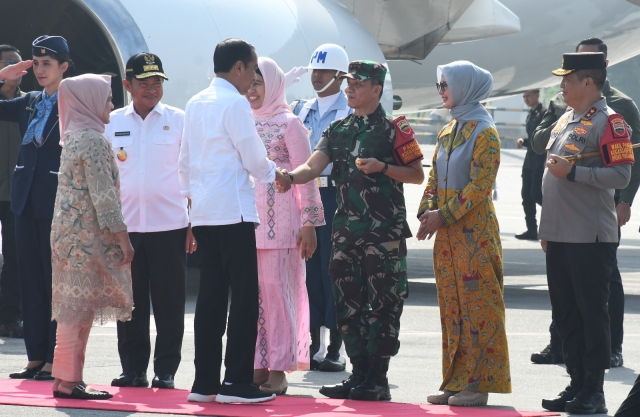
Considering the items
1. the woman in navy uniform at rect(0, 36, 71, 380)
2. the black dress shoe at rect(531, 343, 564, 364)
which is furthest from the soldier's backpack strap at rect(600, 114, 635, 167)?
the woman in navy uniform at rect(0, 36, 71, 380)

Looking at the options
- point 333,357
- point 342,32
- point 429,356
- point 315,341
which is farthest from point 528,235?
point 333,357

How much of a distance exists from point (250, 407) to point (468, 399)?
3.48ft

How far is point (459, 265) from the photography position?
17.6ft

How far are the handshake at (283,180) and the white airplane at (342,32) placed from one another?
10.2 feet

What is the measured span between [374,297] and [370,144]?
77 cm

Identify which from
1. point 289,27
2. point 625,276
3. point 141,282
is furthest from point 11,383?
point 625,276

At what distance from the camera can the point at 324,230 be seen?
21.8 feet

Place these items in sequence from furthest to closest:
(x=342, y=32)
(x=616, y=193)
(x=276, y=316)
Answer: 1. (x=342, y=32)
2. (x=616, y=193)
3. (x=276, y=316)

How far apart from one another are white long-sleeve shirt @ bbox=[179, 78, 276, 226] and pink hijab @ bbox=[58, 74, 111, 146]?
0.49 metres

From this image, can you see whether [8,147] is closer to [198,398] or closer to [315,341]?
[315,341]

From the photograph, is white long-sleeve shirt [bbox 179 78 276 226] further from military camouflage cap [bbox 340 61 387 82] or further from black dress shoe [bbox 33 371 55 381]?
black dress shoe [bbox 33 371 55 381]

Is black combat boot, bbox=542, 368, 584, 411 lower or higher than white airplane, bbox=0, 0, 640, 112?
lower

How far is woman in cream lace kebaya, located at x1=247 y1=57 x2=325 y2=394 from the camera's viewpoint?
18.5ft

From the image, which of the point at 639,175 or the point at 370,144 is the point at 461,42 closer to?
the point at 639,175
